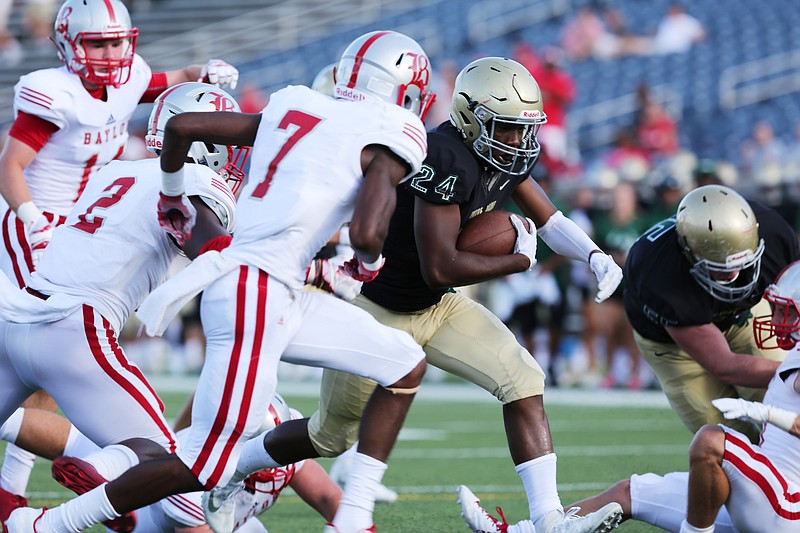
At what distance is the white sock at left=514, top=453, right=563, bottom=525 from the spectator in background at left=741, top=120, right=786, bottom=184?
7125 mm

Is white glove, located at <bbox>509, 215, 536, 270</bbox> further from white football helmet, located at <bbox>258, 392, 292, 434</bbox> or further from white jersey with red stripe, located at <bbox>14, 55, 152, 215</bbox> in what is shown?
white jersey with red stripe, located at <bbox>14, 55, 152, 215</bbox>

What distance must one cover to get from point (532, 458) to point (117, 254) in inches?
58.0

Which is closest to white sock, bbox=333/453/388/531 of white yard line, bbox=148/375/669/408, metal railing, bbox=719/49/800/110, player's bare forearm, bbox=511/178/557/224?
player's bare forearm, bbox=511/178/557/224

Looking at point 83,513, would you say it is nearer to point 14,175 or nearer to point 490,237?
point 490,237

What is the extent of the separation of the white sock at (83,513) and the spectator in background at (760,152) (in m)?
8.12

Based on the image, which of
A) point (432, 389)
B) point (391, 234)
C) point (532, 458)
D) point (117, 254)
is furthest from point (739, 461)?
point (432, 389)

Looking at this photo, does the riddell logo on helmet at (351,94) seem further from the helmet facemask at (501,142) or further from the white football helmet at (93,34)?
the white football helmet at (93,34)

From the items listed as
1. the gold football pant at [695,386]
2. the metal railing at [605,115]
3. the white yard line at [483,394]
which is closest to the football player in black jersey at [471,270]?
the gold football pant at [695,386]

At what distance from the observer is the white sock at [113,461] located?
3572mm

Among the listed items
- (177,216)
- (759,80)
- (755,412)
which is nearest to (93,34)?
(177,216)

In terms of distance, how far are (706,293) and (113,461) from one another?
7.30 feet

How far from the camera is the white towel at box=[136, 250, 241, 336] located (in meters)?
3.40

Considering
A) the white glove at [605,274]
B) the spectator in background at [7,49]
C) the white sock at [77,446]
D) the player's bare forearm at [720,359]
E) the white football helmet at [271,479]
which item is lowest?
the white football helmet at [271,479]

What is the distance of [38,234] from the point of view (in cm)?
489
